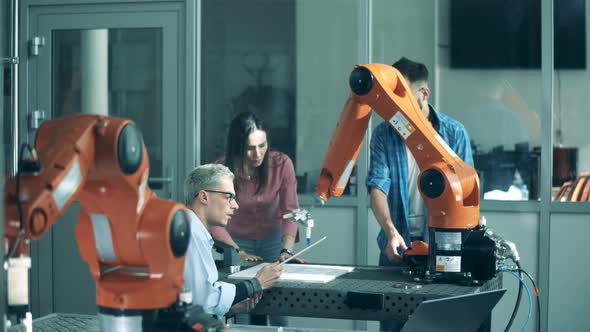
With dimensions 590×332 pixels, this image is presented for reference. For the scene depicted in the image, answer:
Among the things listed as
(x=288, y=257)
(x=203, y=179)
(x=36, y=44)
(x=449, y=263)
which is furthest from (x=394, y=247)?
(x=36, y=44)

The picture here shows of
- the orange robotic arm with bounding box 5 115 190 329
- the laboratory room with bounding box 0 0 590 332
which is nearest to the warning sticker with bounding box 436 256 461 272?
the laboratory room with bounding box 0 0 590 332

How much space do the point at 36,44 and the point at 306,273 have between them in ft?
10.8

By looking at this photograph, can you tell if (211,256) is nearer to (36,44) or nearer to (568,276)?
(568,276)

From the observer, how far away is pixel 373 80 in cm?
278

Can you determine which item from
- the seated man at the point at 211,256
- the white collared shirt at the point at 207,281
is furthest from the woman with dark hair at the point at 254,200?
the white collared shirt at the point at 207,281

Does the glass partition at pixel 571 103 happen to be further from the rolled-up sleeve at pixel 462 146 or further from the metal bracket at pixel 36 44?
the metal bracket at pixel 36 44

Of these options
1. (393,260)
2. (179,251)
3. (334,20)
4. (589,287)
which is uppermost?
(334,20)

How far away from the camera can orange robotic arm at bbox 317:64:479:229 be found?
282 centimetres

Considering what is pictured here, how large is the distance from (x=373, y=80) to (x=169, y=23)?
2.98 metres

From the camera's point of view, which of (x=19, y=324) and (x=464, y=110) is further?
(x=464, y=110)

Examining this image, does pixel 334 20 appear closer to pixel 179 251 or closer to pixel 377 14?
pixel 377 14

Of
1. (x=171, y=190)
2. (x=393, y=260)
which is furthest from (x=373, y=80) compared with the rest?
(x=171, y=190)

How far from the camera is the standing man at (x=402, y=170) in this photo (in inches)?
142

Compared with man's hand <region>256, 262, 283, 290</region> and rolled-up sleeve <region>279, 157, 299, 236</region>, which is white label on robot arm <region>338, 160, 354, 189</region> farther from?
rolled-up sleeve <region>279, 157, 299, 236</region>
